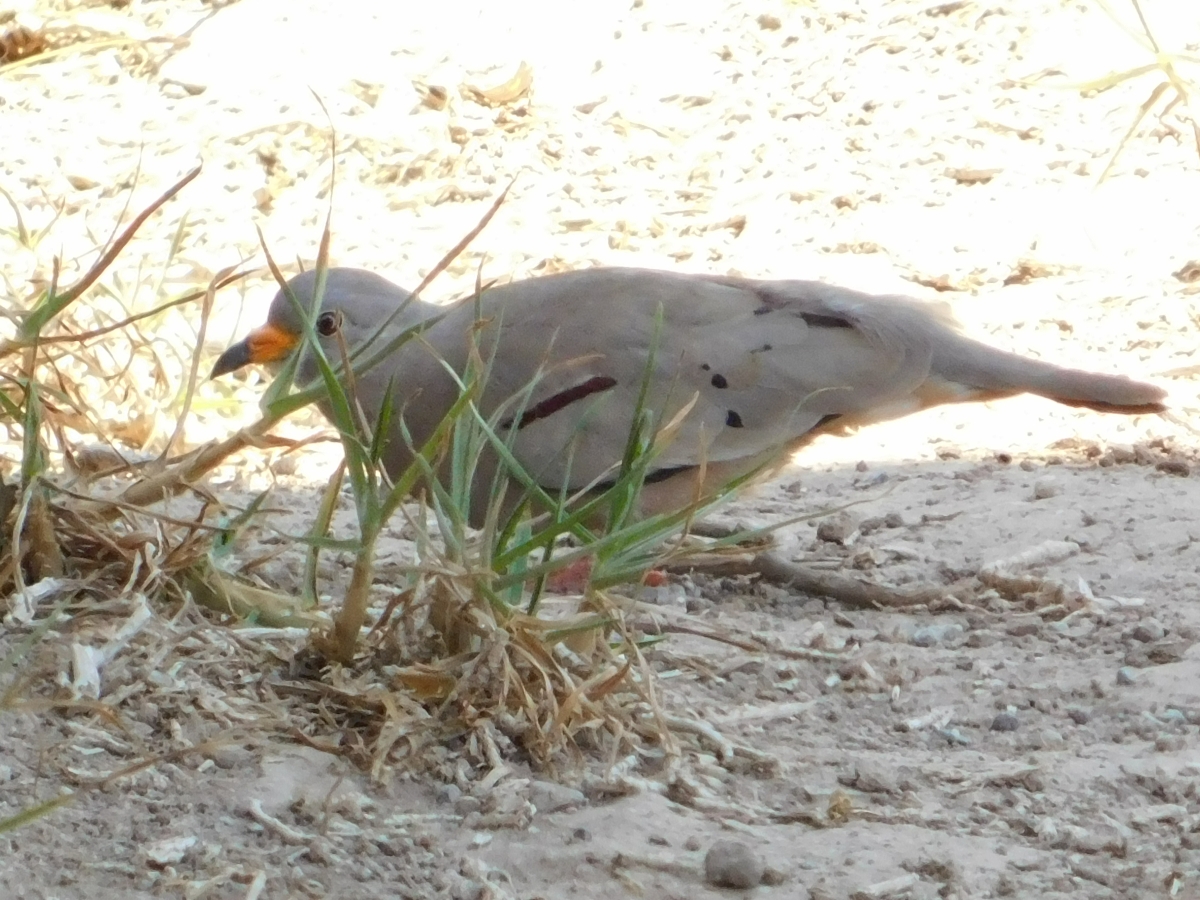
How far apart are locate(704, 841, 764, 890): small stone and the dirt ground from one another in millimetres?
26

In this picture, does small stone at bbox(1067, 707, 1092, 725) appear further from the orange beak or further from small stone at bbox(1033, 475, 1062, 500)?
the orange beak

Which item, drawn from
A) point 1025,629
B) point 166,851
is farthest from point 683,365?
point 166,851

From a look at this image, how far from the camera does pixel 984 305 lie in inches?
225

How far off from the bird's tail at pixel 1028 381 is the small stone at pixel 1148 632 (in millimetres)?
932

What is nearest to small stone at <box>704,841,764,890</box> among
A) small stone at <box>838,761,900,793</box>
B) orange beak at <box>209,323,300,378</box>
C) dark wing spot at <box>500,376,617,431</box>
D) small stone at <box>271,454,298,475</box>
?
small stone at <box>838,761,900,793</box>

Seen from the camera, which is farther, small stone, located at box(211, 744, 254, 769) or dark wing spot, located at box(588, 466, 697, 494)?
dark wing spot, located at box(588, 466, 697, 494)

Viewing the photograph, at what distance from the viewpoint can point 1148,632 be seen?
3.28 metres

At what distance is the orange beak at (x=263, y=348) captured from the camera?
169 inches

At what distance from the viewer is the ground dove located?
410 cm

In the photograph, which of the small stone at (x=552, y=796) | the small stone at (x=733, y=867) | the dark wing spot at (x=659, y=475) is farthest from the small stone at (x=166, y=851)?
the dark wing spot at (x=659, y=475)

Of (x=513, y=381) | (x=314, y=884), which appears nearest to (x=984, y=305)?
(x=513, y=381)

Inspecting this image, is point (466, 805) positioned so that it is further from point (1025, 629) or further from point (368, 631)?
point (1025, 629)

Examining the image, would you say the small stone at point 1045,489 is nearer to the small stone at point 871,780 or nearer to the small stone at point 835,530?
the small stone at point 835,530

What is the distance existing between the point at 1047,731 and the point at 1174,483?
1.75 m
